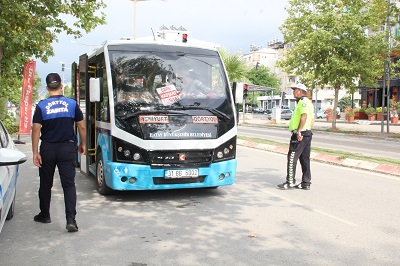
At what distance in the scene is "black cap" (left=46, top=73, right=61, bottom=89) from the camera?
5520 millimetres

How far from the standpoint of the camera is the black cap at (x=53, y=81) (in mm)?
5520

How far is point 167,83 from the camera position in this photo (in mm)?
7594

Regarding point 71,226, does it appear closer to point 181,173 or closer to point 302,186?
point 181,173

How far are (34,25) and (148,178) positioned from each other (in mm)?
9782

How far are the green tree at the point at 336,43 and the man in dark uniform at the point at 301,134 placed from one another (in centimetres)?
2071

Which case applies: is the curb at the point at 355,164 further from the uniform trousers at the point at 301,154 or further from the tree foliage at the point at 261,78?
the tree foliage at the point at 261,78

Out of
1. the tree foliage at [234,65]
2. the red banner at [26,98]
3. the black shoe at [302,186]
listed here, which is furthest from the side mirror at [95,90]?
the tree foliage at [234,65]

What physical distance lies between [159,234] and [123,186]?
1774mm

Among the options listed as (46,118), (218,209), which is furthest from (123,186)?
(46,118)

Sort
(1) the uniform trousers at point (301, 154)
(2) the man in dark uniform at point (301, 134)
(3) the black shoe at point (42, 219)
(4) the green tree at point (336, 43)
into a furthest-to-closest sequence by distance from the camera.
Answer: (4) the green tree at point (336, 43) → (1) the uniform trousers at point (301, 154) → (2) the man in dark uniform at point (301, 134) → (3) the black shoe at point (42, 219)

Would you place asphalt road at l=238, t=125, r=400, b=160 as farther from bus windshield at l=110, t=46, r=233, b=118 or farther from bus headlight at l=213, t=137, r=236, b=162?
bus windshield at l=110, t=46, r=233, b=118

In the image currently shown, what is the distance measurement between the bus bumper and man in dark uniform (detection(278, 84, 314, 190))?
1661mm

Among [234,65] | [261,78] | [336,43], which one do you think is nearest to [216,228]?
[336,43]

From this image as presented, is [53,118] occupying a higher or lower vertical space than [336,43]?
lower
